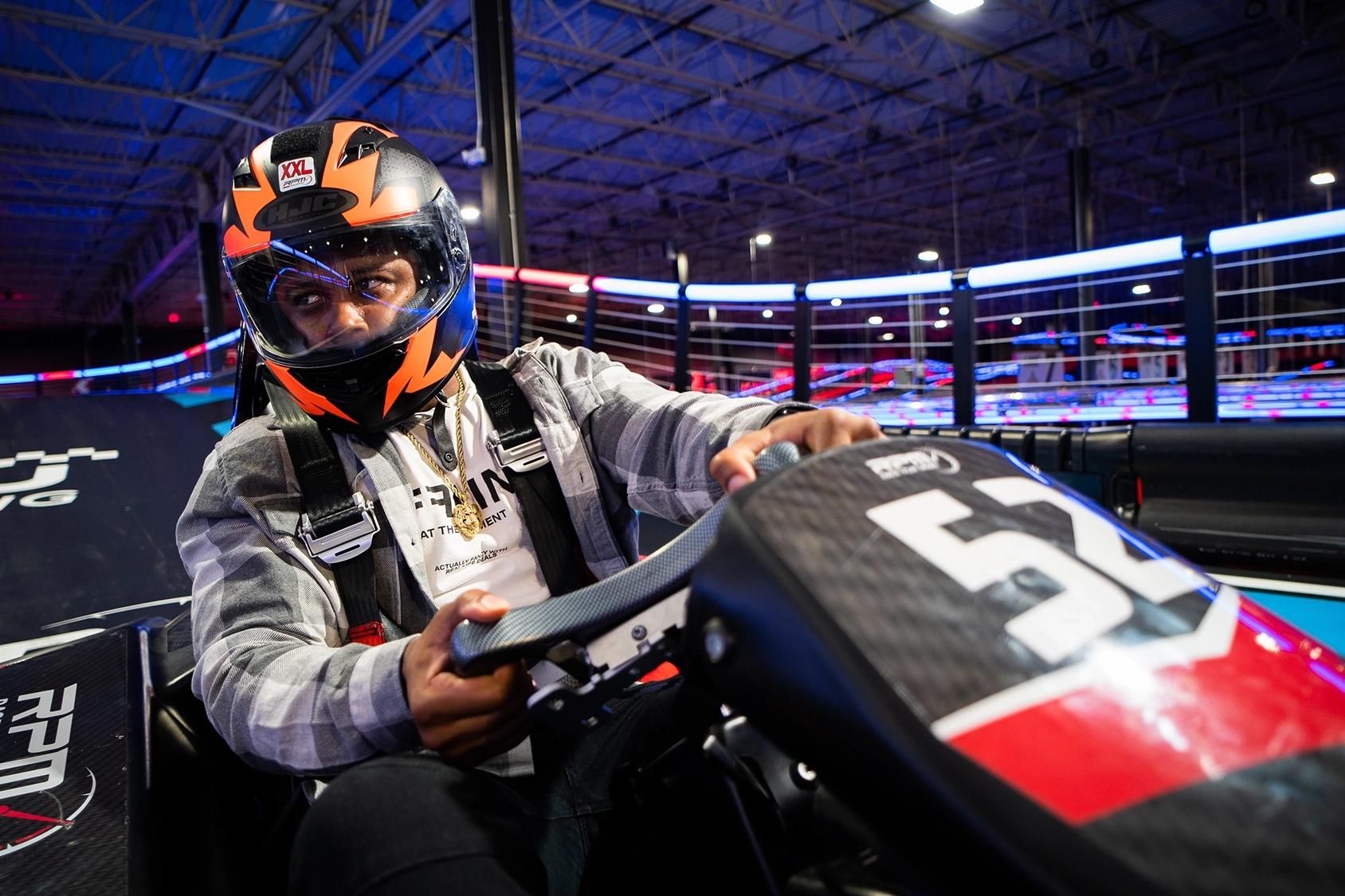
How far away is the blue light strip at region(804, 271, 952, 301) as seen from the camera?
3219 mm

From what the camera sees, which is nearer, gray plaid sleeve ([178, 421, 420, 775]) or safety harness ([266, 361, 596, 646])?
gray plaid sleeve ([178, 421, 420, 775])

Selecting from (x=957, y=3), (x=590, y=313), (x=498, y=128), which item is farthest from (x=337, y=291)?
(x=957, y=3)

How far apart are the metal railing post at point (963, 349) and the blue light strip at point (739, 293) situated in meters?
0.81

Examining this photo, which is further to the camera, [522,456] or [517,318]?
[517,318]

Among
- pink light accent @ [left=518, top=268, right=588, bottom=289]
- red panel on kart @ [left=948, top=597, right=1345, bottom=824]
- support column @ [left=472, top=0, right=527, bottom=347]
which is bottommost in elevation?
red panel on kart @ [left=948, top=597, right=1345, bottom=824]

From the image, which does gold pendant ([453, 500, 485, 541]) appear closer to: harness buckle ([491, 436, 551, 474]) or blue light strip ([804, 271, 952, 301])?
harness buckle ([491, 436, 551, 474])

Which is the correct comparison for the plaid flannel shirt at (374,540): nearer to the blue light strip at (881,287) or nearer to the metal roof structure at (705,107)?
the blue light strip at (881,287)

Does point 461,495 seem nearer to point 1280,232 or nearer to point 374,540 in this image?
point 374,540

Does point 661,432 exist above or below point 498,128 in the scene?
below

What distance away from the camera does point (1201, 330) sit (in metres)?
2.38

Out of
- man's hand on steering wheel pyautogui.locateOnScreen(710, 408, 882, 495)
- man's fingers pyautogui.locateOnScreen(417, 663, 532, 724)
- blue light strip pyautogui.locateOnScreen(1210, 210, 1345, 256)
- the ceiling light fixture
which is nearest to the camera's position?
man's fingers pyautogui.locateOnScreen(417, 663, 532, 724)

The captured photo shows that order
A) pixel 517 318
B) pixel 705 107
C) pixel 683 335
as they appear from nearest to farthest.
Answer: pixel 683 335 → pixel 517 318 → pixel 705 107

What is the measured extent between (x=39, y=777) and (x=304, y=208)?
32.3 inches

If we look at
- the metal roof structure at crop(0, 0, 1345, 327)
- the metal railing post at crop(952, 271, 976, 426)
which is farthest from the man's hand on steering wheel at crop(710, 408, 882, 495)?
the metal roof structure at crop(0, 0, 1345, 327)
